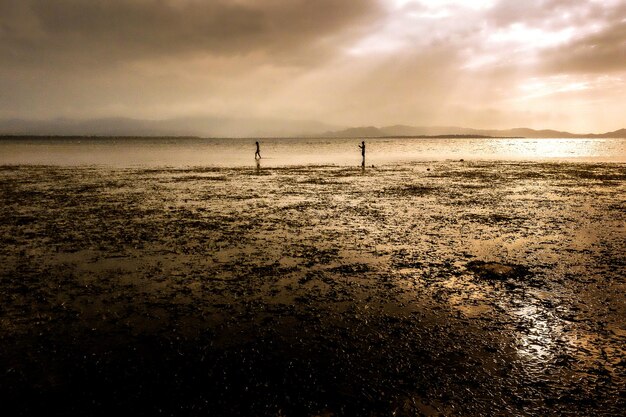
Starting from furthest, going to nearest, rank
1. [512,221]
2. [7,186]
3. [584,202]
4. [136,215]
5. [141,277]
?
1. [7,186]
2. [584,202]
3. [136,215]
4. [512,221]
5. [141,277]

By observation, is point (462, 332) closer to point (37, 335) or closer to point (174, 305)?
point (174, 305)

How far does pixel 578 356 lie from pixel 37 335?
9339 millimetres

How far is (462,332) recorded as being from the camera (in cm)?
676

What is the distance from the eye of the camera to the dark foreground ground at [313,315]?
511cm

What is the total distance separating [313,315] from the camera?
7.43 metres

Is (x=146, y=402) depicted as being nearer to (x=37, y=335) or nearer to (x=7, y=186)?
(x=37, y=335)

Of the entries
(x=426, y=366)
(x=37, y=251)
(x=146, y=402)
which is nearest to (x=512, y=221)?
(x=426, y=366)

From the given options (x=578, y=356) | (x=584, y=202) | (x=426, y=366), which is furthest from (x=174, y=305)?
(x=584, y=202)

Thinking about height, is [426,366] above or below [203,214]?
below

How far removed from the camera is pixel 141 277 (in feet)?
31.1

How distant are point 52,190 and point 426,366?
2742cm

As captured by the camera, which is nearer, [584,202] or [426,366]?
[426,366]

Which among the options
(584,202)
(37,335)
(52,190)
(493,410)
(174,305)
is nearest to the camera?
(493,410)

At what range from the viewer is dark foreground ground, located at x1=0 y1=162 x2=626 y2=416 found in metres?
5.11
